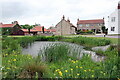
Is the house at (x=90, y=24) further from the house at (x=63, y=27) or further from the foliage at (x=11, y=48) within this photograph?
the foliage at (x=11, y=48)

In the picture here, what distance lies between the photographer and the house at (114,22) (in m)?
26.4

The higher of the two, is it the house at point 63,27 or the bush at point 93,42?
the house at point 63,27

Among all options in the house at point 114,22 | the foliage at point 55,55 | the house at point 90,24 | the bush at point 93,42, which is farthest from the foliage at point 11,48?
the house at point 90,24

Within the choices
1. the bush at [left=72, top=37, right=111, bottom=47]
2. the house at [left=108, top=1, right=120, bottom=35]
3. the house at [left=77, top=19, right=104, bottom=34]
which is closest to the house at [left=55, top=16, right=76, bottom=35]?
the bush at [left=72, top=37, right=111, bottom=47]

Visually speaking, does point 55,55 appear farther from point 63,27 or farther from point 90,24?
point 90,24

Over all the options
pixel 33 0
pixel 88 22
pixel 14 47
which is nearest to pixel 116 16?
pixel 88 22

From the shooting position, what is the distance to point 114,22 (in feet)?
88.8

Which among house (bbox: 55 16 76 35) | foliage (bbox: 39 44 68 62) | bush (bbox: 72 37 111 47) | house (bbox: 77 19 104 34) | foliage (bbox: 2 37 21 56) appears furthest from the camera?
house (bbox: 77 19 104 34)

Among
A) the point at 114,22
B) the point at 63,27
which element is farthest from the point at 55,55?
the point at 114,22

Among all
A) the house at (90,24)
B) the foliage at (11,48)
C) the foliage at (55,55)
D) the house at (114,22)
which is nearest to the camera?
the foliage at (55,55)

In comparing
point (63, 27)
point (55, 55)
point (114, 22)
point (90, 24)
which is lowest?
point (55, 55)

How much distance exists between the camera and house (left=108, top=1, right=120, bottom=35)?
2636cm

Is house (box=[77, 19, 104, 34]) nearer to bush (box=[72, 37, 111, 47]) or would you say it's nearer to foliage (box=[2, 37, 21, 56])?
bush (box=[72, 37, 111, 47])

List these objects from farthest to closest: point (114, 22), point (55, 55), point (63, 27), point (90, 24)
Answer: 1. point (90, 24)
2. point (114, 22)
3. point (63, 27)
4. point (55, 55)
